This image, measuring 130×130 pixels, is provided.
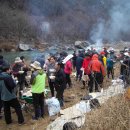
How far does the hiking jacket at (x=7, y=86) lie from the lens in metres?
8.11

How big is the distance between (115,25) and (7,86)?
243ft

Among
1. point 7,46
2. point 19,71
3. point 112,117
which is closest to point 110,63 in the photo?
point 19,71

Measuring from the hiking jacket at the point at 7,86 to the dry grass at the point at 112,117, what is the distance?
292 cm

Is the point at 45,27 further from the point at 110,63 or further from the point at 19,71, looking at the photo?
the point at 19,71

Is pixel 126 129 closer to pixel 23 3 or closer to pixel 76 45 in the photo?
pixel 76 45

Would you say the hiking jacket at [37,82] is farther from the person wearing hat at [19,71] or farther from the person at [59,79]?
the person wearing hat at [19,71]

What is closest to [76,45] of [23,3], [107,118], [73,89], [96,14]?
[23,3]

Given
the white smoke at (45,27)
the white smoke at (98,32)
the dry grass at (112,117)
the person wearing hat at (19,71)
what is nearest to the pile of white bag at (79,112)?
the dry grass at (112,117)

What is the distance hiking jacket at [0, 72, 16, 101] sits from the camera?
26.6ft

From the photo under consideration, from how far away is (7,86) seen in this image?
8.20m

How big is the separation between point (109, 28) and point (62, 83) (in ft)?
223

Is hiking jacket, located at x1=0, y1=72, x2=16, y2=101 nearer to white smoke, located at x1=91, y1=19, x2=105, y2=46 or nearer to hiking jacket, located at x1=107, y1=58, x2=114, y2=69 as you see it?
hiking jacket, located at x1=107, y1=58, x2=114, y2=69

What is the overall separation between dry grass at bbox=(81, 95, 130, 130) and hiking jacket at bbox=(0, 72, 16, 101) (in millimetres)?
2917

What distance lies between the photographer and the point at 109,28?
76375 mm
